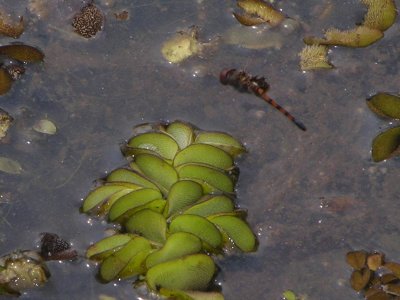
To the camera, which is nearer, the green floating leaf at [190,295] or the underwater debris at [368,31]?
the green floating leaf at [190,295]

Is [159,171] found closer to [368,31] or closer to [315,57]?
[315,57]

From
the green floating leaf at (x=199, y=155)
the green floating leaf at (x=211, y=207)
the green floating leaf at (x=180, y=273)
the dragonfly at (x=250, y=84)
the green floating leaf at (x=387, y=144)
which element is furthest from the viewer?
the dragonfly at (x=250, y=84)

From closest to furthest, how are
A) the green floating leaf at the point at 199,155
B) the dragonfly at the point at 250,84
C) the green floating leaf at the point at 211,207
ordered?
the green floating leaf at the point at 211,207
the green floating leaf at the point at 199,155
the dragonfly at the point at 250,84

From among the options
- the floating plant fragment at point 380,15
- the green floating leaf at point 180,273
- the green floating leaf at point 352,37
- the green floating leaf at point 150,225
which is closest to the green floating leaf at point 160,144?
the green floating leaf at point 150,225

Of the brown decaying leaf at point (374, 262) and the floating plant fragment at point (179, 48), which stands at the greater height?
the floating plant fragment at point (179, 48)

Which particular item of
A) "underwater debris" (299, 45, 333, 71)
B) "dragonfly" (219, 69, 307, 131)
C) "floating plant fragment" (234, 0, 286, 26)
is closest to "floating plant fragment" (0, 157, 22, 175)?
"dragonfly" (219, 69, 307, 131)

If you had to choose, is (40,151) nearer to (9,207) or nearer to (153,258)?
(9,207)

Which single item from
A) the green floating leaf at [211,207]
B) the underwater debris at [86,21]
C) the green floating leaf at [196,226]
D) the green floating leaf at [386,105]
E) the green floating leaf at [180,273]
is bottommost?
the green floating leaf at [180,273]

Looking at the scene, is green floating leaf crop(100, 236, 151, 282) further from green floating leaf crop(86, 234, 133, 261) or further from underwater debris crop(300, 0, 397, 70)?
underwater debris crop(300, 0, 397, 70)

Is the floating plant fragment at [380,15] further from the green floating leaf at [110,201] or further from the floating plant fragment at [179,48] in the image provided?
the green floating leaf at [110,201]
